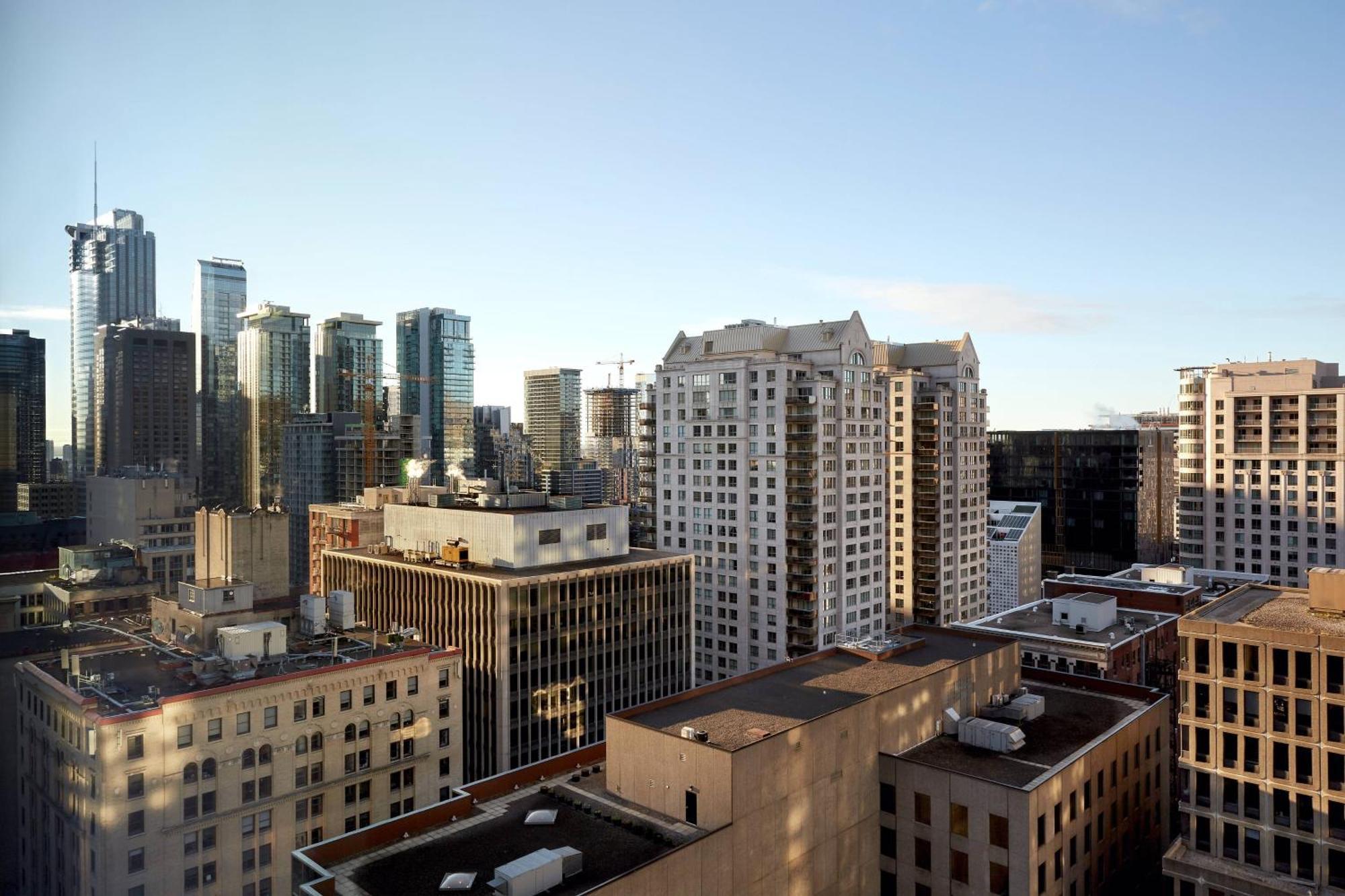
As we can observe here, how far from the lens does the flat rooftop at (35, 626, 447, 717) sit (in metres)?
53.8

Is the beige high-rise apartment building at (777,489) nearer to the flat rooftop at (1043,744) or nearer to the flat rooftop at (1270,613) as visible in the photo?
the flat rooftop at (1043,744)

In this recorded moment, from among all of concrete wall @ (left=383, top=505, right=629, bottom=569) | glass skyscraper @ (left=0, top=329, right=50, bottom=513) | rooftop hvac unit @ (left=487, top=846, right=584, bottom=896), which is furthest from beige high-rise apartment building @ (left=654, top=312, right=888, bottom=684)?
glass skyscraper @ (left=0, top=329, right=50, bottom=513)

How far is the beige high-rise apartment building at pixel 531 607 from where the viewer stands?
7506 centimetres

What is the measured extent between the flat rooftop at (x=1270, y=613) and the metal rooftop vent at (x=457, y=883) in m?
39.7

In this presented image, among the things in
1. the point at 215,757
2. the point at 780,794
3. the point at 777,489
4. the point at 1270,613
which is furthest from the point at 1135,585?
the point at 215,757

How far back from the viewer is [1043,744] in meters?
51.8

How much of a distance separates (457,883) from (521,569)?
153 feet

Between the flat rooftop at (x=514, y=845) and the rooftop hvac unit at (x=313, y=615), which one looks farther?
the rooftop hvac unit at (x=313, y=615)

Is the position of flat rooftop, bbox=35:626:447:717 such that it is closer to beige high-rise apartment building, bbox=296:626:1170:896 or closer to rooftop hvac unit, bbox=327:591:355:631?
rooftop hvac unit, bbox=327:591:355:631

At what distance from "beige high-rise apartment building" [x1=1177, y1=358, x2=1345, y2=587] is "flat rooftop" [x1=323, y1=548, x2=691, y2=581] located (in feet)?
304

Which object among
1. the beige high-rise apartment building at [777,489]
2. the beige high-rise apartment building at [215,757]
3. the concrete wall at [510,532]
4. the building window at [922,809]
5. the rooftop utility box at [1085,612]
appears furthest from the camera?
the beige high-rise apartment building at [777,489]

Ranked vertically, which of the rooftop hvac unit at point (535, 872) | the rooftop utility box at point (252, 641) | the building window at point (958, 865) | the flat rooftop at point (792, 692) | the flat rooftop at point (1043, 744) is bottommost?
the building window at point (958, 865)

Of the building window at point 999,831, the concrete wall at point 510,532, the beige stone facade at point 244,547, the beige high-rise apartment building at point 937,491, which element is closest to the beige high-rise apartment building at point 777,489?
the beige high-rise apartment building at point 937,491

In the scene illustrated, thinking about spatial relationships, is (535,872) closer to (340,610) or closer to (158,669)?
(158,669)
